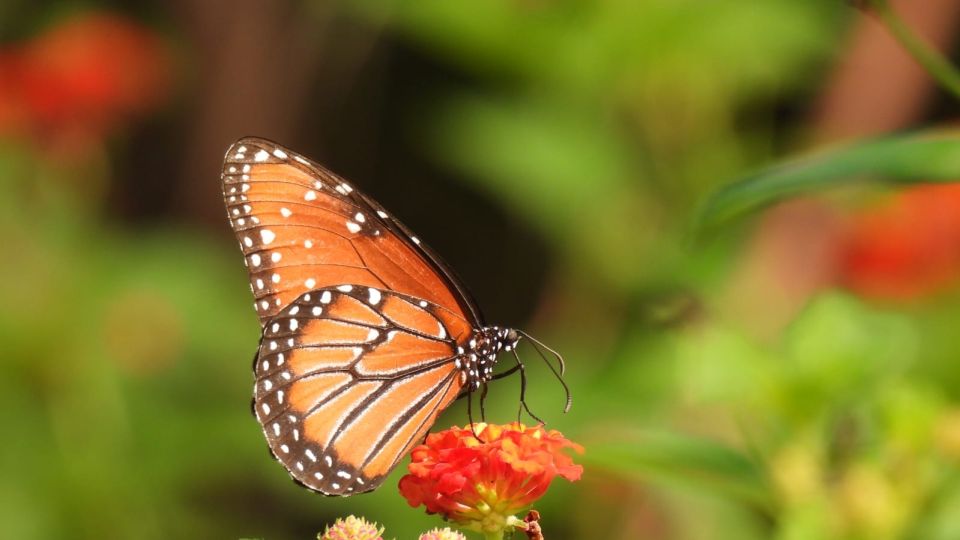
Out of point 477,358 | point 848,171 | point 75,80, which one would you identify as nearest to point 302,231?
point 477,358

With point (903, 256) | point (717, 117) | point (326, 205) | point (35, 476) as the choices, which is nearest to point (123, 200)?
point (35, 476)

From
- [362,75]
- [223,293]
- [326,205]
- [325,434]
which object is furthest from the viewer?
[362,75]

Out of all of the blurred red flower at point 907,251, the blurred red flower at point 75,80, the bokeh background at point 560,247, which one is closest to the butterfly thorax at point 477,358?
the bokeh background at point 560,247

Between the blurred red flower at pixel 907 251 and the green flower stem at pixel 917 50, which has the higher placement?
the blurred red flower at pixel 907 251

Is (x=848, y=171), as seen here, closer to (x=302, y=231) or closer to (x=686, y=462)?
(x=686, y=462)

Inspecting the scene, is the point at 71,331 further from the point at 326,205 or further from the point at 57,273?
the point at 326,205

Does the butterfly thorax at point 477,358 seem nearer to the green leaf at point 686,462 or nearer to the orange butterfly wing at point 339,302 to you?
the orange butterfly wing at point 339,302
